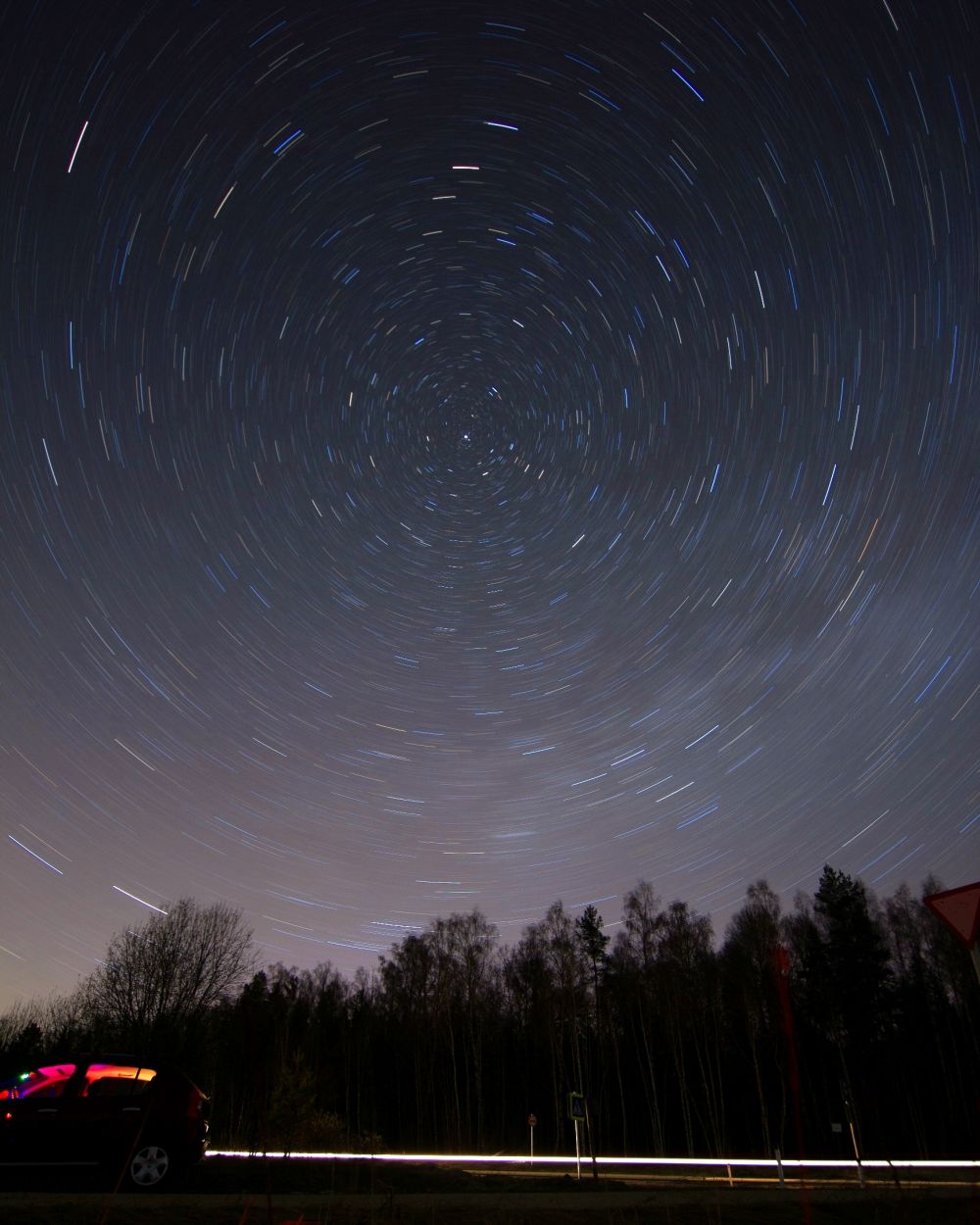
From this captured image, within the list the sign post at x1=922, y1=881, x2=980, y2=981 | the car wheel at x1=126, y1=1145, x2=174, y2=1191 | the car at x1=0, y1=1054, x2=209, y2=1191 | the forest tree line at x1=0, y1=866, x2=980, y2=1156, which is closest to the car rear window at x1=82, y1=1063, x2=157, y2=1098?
the car at x1=0, y1=1054, x2=209, y2=1191

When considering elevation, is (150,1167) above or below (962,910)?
below

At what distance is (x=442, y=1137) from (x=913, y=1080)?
100ft

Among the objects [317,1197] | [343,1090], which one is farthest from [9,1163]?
[343,1090]

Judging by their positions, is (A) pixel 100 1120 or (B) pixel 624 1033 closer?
(A) pixel 100 1120

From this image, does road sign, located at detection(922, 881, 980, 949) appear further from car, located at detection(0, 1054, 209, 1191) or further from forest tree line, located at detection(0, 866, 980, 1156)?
forest tree line, located at detection(0, 866, 980, 1156)

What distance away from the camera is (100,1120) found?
36.3 feet

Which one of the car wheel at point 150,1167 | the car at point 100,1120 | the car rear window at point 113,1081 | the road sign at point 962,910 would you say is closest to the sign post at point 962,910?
the road sign at point 962,910

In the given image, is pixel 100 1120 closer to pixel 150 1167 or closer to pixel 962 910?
pixel 150 1167

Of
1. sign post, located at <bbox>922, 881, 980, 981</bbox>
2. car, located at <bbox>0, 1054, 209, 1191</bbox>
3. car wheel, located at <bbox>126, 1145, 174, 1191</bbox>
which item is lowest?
car wheel, located at <bbox>126, 1145, 174, 1191</bbox>

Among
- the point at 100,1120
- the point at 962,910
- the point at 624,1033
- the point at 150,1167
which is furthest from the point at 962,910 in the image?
the point at 624,1033

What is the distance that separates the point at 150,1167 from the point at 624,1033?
47.0 metres

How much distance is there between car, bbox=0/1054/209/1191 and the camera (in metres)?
10.9

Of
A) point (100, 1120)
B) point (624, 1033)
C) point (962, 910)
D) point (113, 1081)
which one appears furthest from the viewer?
point (624, 1033)

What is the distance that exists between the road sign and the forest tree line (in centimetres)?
3373
